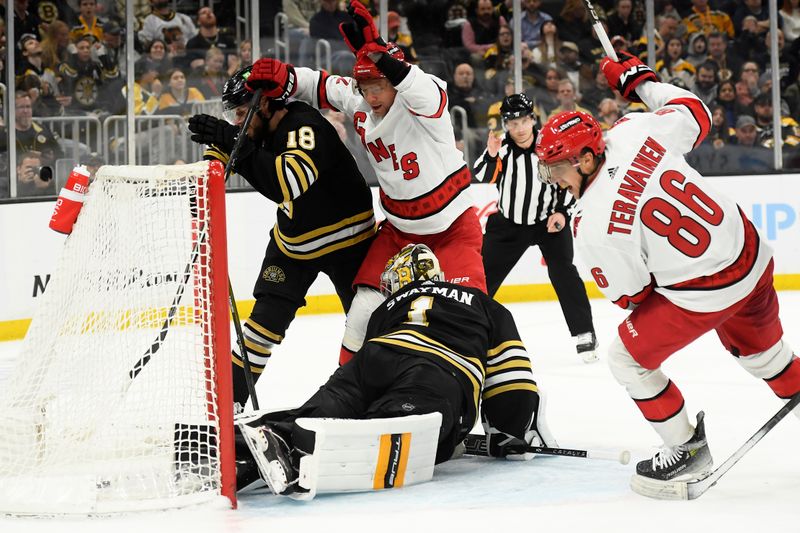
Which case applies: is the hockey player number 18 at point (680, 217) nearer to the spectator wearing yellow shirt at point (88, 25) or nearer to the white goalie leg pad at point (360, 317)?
the white goalie leg pad at point (360, 317)

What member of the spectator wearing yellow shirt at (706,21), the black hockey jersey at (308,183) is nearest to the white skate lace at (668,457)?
the black hockey jersey at (308,183)

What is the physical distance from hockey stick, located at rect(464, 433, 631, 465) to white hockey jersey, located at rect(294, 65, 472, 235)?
676 mm

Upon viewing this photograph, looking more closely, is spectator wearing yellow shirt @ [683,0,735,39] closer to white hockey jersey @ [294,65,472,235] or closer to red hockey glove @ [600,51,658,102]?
white hockey jersey @ [294,65,472,235]

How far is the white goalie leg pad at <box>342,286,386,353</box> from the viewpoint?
355 centimetres

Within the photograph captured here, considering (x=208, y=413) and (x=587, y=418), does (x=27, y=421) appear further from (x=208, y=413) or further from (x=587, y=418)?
(x=587, y=418)

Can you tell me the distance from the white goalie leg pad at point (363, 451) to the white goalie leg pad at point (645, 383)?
456 millimetres

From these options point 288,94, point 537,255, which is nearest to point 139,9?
point 537,255

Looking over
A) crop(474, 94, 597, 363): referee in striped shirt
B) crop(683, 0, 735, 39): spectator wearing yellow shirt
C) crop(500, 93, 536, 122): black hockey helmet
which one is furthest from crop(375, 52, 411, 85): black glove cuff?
crop(683, 0, 735, 39): spectator wearing yellow shirt

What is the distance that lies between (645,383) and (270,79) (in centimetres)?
140

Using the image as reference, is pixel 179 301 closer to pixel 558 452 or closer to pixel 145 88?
pixel 558 452

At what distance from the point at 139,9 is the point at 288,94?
11.6 ft

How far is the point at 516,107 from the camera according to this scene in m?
5.09

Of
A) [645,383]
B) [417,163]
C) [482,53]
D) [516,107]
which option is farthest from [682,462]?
[482,53]

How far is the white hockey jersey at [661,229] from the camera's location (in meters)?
2.74
